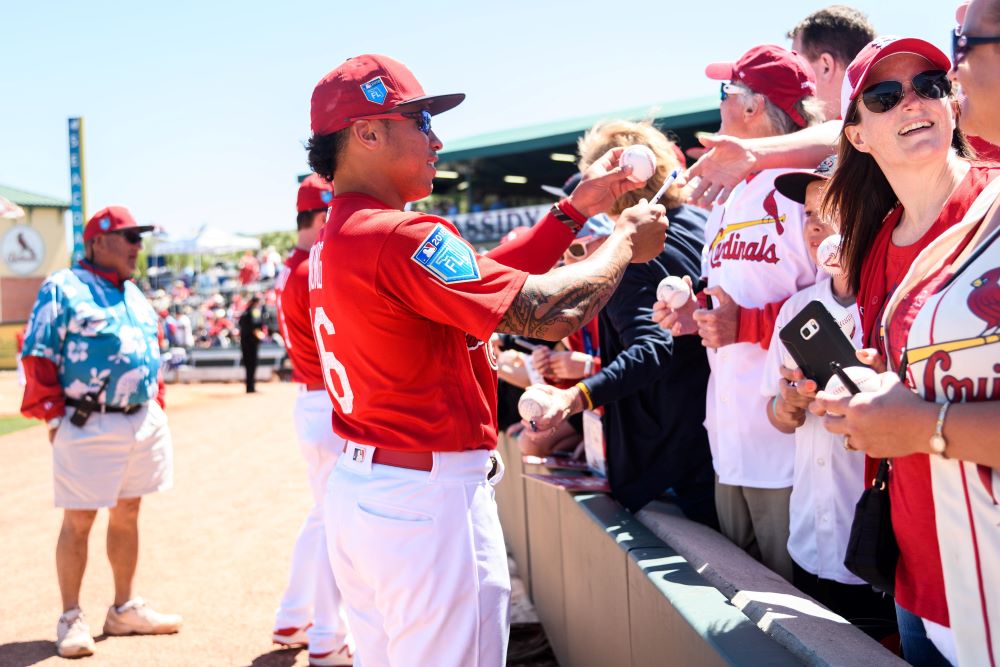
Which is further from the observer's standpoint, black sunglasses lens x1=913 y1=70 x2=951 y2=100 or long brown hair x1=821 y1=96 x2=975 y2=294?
long brown hair x1=821 y1=96 x2=975 y2=294

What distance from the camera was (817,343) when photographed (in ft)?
6.38

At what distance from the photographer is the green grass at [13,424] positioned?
632 inches

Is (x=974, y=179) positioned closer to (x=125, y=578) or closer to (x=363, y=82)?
(x=363, y=82)

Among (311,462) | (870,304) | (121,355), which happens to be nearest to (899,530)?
(870,304)

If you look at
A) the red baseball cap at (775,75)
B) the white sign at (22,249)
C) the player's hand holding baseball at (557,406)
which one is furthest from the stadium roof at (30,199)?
the red baseball cap at (775,75)

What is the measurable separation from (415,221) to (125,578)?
4.27 m

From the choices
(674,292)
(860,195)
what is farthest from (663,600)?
(860,195)

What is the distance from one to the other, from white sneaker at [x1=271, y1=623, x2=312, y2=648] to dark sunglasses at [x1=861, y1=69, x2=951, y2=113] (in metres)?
4.27

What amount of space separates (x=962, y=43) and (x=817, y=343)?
0.66 metres

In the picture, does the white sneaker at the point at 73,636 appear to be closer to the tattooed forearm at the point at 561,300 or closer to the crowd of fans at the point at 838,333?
the crowd of fans at the point at 838,333

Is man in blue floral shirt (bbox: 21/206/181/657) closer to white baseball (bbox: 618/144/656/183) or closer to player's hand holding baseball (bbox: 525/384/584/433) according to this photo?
player's hand holding baseball (bbox: 525/384/584/433)

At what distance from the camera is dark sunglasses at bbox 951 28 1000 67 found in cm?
156

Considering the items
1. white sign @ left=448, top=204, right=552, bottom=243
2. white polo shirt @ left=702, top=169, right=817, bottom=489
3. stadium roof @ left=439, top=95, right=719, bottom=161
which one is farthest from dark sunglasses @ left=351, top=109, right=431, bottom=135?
white sign @ left=448, top=204, right=552, bottom=243

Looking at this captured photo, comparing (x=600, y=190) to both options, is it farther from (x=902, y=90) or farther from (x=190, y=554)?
(x=190, y=554)
